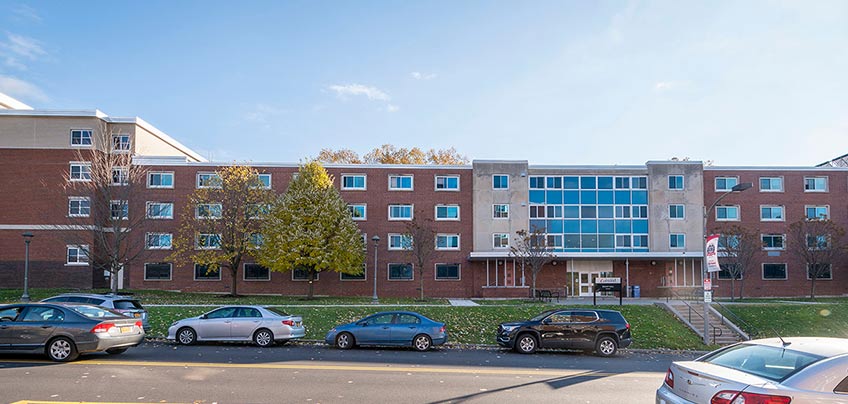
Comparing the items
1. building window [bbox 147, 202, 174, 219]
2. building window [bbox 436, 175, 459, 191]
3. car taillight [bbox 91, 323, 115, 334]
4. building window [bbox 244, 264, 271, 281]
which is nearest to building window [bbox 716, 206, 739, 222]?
building window [bbox 436, 175, 459, 191]

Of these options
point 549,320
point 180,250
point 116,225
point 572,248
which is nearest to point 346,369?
point 549,320

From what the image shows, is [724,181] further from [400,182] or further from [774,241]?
[400,182]

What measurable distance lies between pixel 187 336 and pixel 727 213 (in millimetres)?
39923

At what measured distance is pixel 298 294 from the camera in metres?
43.5

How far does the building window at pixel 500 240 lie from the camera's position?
4416 centimetres

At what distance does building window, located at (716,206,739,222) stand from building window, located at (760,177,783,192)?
8.76 ft

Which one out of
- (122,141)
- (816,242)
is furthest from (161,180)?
(816,242)

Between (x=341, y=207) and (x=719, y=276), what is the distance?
2770cm

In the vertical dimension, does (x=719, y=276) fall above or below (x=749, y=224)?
below

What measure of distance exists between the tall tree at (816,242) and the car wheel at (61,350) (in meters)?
41.9

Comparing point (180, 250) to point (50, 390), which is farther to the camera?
point (180, 250)

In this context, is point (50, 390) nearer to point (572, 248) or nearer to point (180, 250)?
point (180, 250)

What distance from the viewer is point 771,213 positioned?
4522 cm

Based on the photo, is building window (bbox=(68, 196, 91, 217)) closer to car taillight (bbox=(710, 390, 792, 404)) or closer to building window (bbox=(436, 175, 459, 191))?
building window (bbox=(436, 175, 459, 191))
